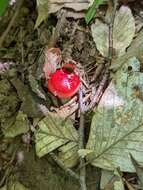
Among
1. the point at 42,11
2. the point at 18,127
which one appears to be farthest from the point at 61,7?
the point at 18,127

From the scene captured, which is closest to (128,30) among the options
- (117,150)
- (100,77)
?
(100,77)

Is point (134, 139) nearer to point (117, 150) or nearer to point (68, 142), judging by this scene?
point (117, 150)

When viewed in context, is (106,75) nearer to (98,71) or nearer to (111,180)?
(98,71)

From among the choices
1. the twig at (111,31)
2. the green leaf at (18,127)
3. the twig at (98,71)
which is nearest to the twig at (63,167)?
the green leaf at (18,127)

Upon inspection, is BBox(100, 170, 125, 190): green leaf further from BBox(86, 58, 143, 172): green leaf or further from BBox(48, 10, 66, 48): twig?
BBox(48, 10, 66, 48): twig

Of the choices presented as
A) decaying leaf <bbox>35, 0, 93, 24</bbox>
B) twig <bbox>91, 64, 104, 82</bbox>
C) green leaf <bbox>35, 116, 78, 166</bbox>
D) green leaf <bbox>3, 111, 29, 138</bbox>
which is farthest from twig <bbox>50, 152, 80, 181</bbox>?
decaying leaf <bbox>35, 0, 93, 24</bbox>

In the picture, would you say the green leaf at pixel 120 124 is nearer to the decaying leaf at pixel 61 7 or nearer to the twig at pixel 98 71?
the twig at pixel 98 71
